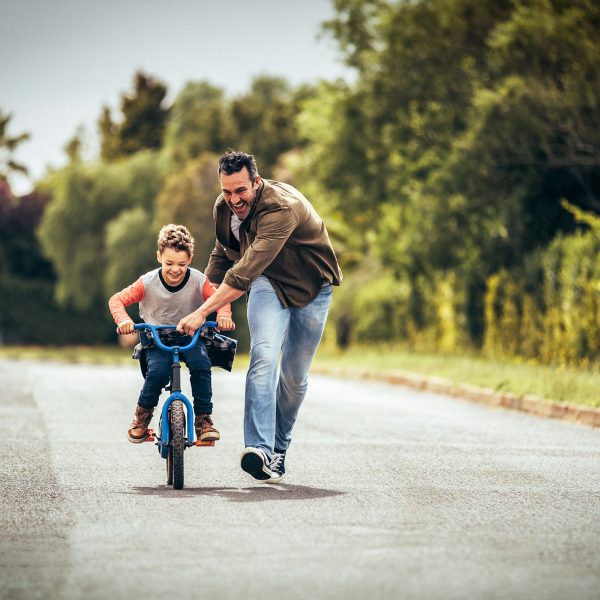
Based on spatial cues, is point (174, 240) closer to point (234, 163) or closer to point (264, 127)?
point (234, 163)

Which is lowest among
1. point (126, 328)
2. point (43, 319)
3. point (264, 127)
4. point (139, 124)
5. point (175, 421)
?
point (43, 319)

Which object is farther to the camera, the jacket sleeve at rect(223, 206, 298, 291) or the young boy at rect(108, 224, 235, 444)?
the young boy at rect(108, 224, 235, 444)

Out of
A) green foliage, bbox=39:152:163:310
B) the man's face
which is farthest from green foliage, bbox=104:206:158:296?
the man's face

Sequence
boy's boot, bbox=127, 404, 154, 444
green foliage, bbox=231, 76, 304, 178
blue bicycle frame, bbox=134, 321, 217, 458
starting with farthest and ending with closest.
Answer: green foliage, bbox=231, 76, 304, 178 → boy's boot, bbox=127, 404, 154, 444 → blue bicycle frame, bbox=134, 321, 217, 458

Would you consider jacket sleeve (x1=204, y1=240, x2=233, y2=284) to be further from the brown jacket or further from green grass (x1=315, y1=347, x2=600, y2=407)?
green grass (x1=315, y1=347, x2=600, y2=407)

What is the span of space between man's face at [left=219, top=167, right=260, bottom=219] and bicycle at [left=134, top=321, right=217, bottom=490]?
0.74 metres

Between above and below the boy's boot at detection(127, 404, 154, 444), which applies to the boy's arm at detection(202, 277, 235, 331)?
above

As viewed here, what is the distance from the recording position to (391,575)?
17.7ft

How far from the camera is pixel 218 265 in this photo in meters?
8.63

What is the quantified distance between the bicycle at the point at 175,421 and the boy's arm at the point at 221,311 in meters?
0.06

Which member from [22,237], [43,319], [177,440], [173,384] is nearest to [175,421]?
[177,440]

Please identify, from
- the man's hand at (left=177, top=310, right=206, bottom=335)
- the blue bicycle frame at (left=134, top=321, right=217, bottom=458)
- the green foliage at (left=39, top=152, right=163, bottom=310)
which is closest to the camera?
the man's hand at (left=177, top=310, right=206, bottom=335)

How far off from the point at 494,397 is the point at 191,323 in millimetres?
8662

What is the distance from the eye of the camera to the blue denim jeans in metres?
8.17
